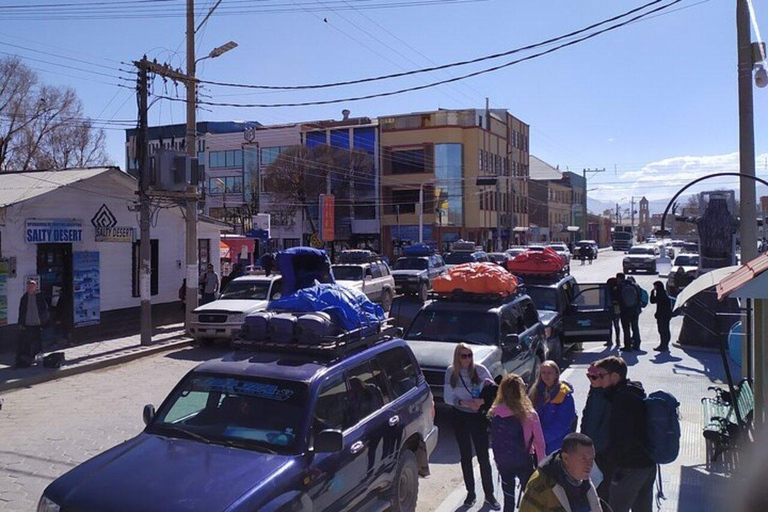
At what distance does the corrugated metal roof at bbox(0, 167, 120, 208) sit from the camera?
1598 centimetres

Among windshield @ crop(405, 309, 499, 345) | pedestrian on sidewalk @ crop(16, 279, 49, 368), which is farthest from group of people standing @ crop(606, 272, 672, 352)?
pedestrian on sidewalk @ crop(16, 279, 49, 368)

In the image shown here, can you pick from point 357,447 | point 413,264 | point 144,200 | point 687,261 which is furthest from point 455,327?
point 687,261

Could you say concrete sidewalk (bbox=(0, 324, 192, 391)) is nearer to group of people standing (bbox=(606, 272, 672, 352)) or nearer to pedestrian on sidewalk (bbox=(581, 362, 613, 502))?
group of people standing (bbox=(606, 272, 672, 352))

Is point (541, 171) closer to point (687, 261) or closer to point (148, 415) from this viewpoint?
point (687, 261)

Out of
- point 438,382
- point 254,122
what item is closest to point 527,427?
point 438,382

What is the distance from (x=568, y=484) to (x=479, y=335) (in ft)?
19.6

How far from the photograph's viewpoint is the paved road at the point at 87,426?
716cm

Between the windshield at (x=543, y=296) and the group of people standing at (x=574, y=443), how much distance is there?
802 centimetres

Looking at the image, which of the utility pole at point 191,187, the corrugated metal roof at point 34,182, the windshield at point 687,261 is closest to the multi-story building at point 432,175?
the windshield at point 687,261

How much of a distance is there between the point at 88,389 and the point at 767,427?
1104 cm

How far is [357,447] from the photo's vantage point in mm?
5250

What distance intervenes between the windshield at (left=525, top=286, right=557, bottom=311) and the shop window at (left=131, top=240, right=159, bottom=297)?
1186cm

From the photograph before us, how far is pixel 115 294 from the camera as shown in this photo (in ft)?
64.0

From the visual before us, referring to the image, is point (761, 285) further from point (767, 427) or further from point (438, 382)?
point (438, 382)
